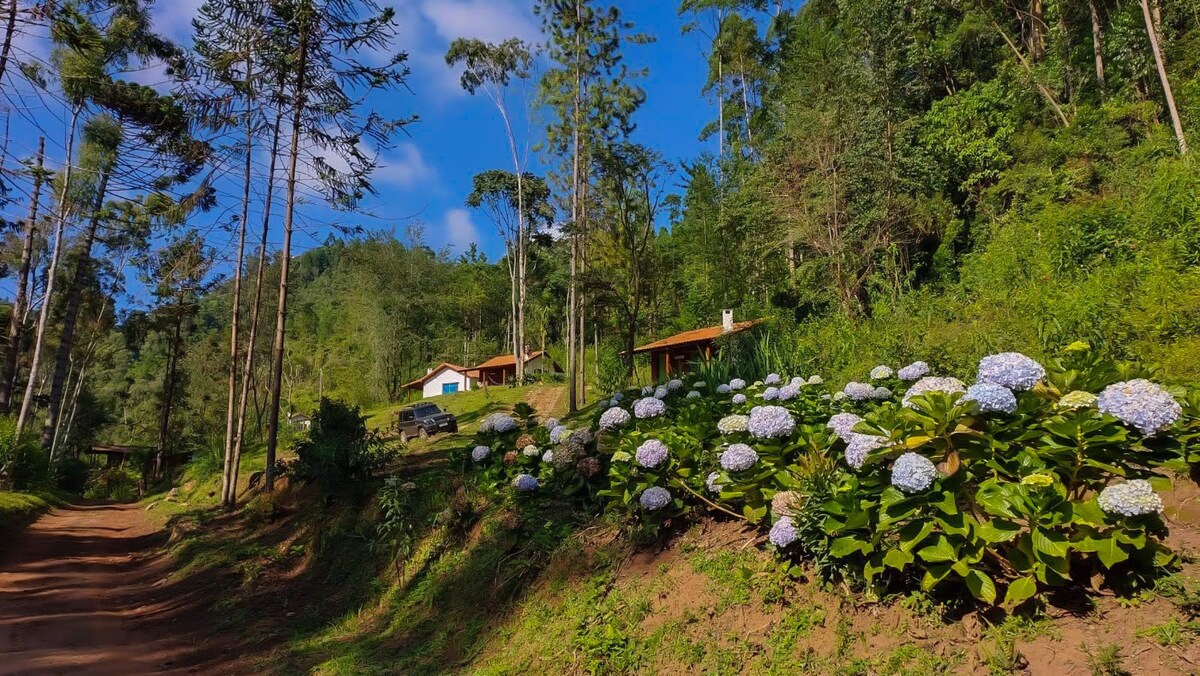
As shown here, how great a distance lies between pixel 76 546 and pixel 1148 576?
14301 millimetres

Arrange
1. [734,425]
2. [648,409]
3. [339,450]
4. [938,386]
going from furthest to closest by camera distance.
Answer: [339,450] → [648,409] → [734,425] → [938,386]

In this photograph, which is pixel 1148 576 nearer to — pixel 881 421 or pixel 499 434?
pixel 881 421

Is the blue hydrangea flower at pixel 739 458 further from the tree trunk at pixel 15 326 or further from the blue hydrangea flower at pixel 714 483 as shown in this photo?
the tree trunk at pixel 15 326

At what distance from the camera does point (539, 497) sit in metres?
5.09

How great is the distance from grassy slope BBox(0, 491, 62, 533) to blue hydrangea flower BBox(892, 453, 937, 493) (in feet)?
50.2

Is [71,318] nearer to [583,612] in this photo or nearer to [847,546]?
[583,612]

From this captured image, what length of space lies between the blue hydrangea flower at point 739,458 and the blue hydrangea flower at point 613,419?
1557mm

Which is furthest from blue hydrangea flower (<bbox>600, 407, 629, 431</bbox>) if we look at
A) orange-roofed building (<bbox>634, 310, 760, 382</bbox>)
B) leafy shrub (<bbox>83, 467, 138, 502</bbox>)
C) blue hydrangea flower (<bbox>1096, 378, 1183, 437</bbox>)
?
leafy shrub (<bbox>83, 467, 138, 502</bbox>)

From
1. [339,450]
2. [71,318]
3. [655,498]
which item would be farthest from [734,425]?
[71,318]

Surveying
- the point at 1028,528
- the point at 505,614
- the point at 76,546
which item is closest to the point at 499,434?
the point at 505,614

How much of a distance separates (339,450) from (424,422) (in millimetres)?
12218

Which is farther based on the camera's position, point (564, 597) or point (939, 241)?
point (939, 241)

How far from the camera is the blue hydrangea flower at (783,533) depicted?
3035mm

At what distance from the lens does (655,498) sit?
3885 millimetres
